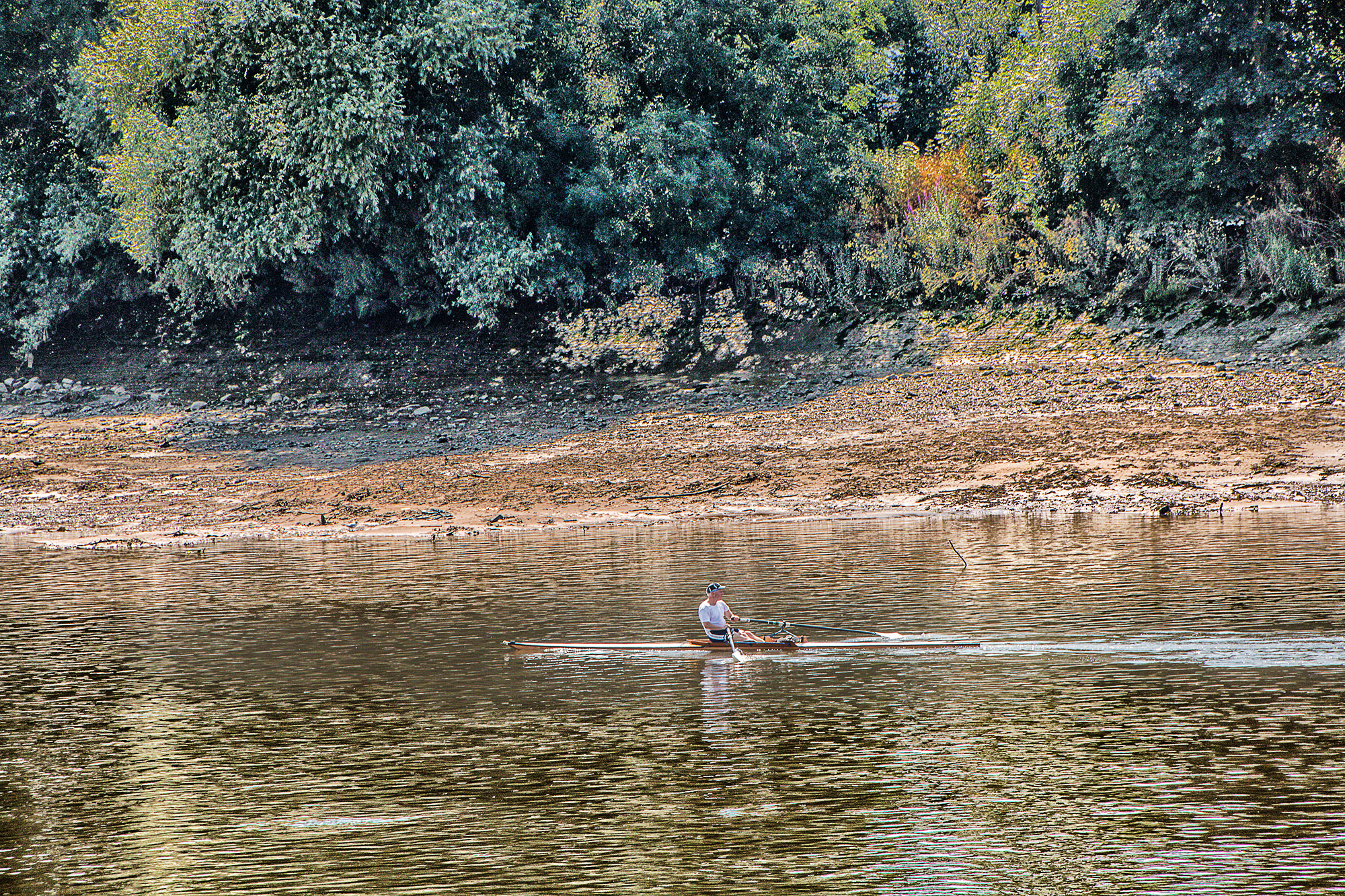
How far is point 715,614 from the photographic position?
16.2 metres

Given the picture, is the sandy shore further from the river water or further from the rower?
the rower

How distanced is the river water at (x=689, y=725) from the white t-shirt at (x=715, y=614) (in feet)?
1.66

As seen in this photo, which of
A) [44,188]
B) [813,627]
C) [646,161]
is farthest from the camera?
[44,188]

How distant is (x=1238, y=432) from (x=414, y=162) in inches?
772

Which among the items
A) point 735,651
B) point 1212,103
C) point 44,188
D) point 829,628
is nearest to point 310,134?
point 44,188

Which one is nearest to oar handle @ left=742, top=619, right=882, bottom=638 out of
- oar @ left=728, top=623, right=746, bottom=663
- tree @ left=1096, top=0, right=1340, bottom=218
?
oar @ left=728, top=623, right=746, bottom=663

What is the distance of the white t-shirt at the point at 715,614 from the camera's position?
53.1 feet

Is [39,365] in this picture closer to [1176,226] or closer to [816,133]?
[816,133]

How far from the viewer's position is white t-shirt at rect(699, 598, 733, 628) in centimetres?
1619

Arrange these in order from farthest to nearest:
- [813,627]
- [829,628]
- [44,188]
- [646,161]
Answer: [44,188]
[646,161]
[813,627]
[829,628]

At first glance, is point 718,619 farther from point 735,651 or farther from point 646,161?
point 646,161

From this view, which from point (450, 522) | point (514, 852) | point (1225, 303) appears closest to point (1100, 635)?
point (514, 852)

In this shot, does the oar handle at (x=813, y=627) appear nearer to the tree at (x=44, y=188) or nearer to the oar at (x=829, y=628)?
the oar at (x=829, y=628)

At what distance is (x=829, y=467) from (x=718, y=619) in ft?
34.3
